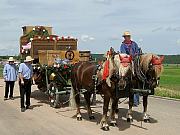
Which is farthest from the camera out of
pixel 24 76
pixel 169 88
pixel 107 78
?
pixel 169 88

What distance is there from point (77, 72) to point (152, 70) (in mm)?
2465

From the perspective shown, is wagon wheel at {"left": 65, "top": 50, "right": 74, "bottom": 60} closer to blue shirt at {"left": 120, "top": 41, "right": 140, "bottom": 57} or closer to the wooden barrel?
the wooden barrel

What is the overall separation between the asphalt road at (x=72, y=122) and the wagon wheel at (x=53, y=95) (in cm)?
23

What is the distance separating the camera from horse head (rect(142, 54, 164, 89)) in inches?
388

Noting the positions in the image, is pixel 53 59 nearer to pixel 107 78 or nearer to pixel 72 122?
pixel 72 122

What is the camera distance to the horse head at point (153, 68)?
9844mm

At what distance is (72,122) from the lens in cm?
1061

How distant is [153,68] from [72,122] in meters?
2.71

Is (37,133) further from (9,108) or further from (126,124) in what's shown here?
(9,108)

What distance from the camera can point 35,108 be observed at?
13.5 meters

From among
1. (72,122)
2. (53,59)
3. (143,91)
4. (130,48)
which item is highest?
(130,48)

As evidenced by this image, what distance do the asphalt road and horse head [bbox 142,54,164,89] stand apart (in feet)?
3.83

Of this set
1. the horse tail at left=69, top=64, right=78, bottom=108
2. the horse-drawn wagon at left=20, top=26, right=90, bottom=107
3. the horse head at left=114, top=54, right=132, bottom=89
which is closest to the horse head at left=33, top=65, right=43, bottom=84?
the horse-drawn wagon at left=20, top=26, right=90, bottom=107

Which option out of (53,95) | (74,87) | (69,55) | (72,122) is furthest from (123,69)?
(69,55)
